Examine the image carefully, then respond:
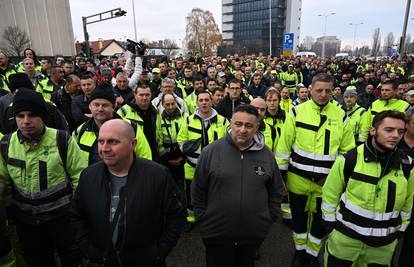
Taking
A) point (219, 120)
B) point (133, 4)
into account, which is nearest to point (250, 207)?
point (219, 120)

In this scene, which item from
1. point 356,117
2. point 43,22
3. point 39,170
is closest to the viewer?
point 39,170

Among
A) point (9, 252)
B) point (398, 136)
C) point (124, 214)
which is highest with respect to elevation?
point (398, 136)

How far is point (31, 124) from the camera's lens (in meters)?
2.60

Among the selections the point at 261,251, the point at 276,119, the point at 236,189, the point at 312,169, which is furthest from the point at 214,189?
the point at 276,119

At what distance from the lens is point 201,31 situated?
216 feet

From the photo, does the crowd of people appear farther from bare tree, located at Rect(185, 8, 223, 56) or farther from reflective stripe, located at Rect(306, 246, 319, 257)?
bare tree, located at Rect(185, 8, 223, 56)

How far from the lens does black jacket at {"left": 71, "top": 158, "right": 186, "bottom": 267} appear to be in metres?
2.12

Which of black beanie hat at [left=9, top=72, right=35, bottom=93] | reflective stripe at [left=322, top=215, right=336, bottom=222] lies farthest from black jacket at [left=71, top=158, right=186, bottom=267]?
black beanie hat at [left=9, top=72, right=35, bottom=93]

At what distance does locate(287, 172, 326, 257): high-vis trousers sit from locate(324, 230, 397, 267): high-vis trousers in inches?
27.6

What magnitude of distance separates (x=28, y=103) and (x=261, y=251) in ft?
11.1

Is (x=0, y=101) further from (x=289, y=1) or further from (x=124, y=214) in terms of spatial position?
(x=289, y=1)

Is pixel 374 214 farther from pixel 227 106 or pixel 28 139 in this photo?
pixel 227 106

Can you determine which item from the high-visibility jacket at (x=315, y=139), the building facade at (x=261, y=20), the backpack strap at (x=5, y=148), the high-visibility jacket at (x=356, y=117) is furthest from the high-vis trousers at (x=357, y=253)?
the building facade at (x=261, y=20)

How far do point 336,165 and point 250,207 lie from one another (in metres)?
0.99
